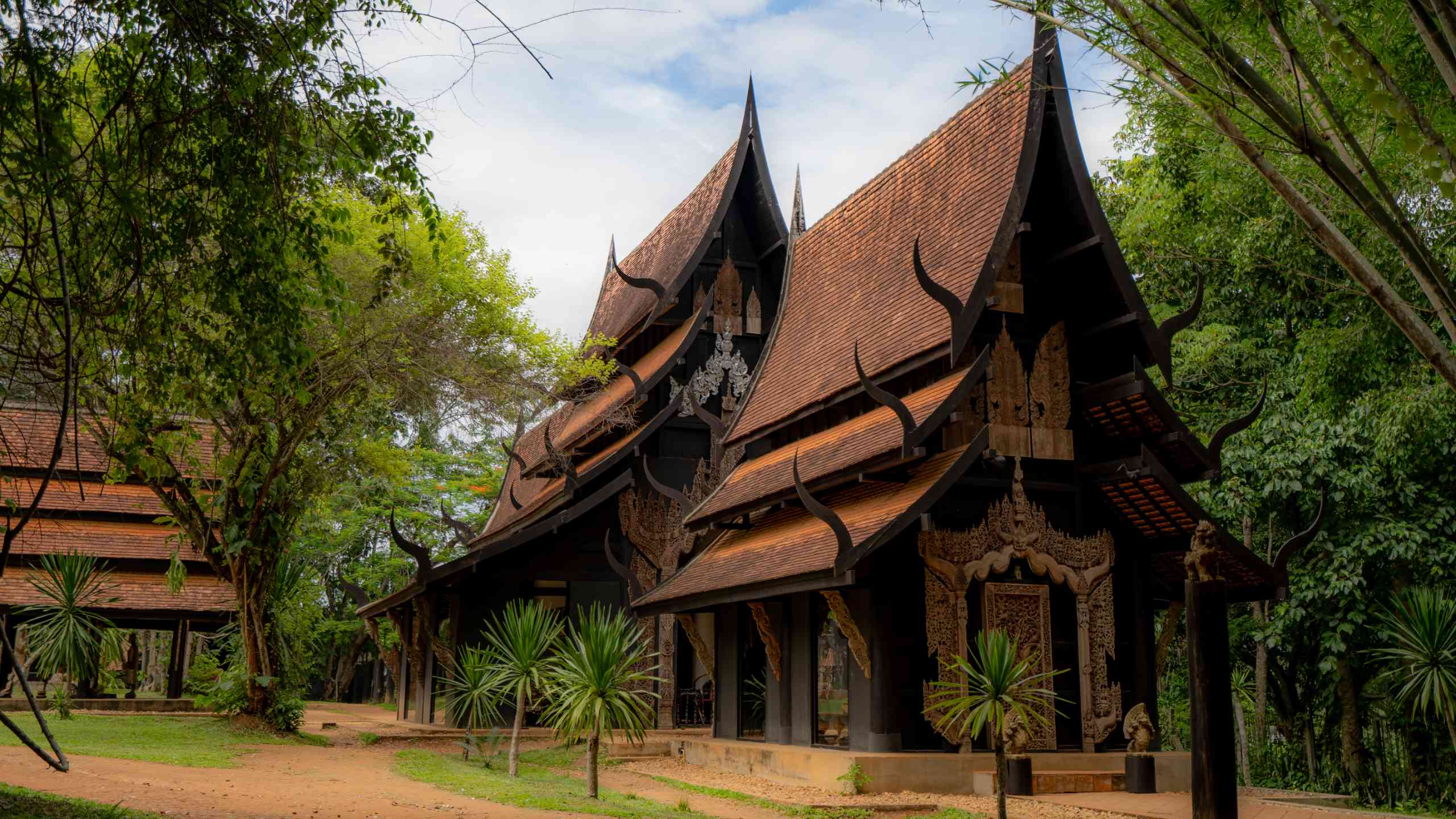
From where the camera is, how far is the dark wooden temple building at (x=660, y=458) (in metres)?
17.8

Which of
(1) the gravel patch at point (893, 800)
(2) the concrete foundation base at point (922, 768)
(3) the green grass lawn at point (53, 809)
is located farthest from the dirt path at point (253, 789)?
(2) the concrete foundation base at point (922, 768)

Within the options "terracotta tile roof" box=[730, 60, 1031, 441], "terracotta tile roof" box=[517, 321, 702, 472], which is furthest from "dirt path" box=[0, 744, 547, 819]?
"terracotta tile roof" box=[517, 321, 702, 472]

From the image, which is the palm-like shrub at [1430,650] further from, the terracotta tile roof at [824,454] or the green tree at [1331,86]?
the green tree at [1331,86]

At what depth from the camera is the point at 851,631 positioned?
10969mm

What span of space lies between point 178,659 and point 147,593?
2096 mm

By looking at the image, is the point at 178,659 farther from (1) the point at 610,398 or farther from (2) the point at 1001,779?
(2) the point at 1001,779

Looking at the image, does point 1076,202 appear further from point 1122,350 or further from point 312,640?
point 312,640

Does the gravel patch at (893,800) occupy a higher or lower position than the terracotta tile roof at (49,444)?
lower

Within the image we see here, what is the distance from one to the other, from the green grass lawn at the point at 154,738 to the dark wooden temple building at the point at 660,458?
130 inches

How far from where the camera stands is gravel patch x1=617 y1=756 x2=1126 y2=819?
30.9 feet

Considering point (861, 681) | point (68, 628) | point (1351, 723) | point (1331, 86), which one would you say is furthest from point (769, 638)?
point (68, 628)

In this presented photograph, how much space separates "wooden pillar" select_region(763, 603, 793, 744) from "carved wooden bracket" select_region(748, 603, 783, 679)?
0.02 metres

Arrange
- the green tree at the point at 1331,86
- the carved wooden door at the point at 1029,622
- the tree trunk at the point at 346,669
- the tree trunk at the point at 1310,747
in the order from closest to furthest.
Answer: the green tree at the point at 1331,86 → the carved wooden door at the point at 1029,622 → the tree trunk at the point at 1310,747 → the tree trunk at the point at 346,669

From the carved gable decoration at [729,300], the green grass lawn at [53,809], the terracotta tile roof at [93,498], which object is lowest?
the green grass lawn at [53,809]
